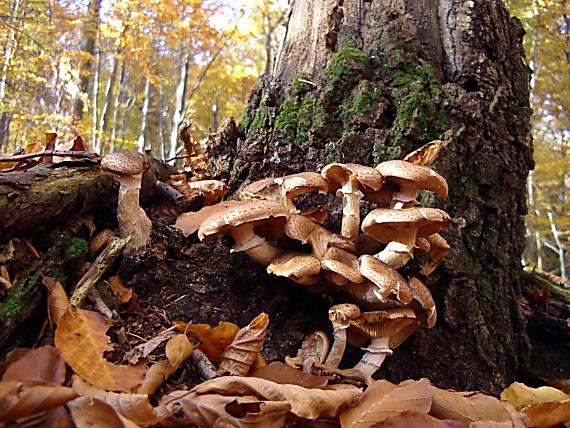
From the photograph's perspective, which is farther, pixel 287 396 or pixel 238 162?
pixel 238 162

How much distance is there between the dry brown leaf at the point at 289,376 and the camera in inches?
66.6

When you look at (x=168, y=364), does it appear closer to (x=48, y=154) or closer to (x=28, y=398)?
(x=28, y=398)

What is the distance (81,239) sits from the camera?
218cm

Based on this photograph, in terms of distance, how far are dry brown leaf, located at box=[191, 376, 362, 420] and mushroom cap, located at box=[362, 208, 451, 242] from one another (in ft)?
2.47

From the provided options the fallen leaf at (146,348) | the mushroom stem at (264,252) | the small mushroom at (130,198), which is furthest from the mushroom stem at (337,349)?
the small mushroom at (130,198)

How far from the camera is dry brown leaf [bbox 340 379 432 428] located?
1.53m

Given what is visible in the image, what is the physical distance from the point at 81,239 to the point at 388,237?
1334 millimetres

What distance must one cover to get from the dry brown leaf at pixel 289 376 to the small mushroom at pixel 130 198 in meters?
0.91

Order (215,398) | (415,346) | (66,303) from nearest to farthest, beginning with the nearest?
(215,398) < (66,303) < (415,346)

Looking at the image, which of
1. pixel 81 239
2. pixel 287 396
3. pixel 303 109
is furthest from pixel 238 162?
pixel 287 396

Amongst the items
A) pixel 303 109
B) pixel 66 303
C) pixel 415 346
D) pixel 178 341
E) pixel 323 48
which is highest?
pixel 323 48

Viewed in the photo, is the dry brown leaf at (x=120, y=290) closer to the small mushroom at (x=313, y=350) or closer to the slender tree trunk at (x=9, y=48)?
the small mushroom at (x=313, y=350)

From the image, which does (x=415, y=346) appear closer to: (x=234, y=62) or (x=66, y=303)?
(x=66, y=303)

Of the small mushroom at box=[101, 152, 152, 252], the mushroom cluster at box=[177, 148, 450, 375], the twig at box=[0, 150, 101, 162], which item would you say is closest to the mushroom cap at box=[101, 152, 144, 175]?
the small mushroom at box=[101, 152, 152, 252]
